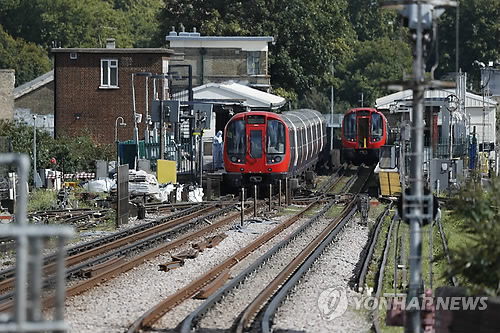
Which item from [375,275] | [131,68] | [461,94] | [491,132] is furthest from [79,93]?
[375,275]

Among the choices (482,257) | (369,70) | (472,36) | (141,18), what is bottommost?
(482,257)

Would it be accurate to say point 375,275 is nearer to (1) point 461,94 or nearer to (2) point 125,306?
(2) point 125,306

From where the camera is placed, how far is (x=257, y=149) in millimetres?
Answer: 30859

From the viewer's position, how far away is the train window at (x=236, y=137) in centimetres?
3070

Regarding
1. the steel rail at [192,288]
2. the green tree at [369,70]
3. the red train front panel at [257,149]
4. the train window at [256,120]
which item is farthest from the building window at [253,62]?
the steel rail at [192,288]

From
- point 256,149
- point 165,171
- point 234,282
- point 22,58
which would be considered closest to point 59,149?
point 165,171

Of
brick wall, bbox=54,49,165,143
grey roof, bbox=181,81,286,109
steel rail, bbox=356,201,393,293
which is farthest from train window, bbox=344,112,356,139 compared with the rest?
steel rail, bbox=356,201,393,293

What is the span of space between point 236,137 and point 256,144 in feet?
2.04

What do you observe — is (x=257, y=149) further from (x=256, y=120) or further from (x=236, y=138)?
(x=256, y=120)

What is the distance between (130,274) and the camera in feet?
52.5

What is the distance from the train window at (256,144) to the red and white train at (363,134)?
1389 centimetres

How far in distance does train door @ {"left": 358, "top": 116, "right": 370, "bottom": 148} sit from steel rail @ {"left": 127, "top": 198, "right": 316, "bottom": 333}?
2304cm

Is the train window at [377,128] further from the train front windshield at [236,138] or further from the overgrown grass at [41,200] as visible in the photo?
the overgrown grass at [41,200]

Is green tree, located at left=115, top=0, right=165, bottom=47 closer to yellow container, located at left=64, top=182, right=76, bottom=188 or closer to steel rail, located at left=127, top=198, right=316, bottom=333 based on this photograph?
yellow container, located at left=64, top=182, right=76, bottom=188
